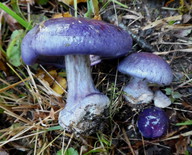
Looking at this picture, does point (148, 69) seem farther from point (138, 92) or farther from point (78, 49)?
point (78, 49)

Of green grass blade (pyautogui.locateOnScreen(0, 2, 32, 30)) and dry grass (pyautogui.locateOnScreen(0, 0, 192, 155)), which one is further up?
green grass blade (pyautogui.locateOnScreen(0, 2, 32, 30))

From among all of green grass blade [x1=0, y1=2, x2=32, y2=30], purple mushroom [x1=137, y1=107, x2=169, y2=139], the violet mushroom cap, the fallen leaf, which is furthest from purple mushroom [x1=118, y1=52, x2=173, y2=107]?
green grass blade [x1=0, y1=2, x2=32, y2=30]

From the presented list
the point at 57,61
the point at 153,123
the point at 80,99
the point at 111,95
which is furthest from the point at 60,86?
the point at 153,123

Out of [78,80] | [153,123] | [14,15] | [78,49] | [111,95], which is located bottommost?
[153,123]

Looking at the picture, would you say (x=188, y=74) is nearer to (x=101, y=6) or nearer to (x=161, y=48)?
(x=161, y=48)

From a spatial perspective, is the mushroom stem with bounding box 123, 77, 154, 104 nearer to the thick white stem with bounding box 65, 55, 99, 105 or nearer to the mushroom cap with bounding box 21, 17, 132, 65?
the thick white stem with bounding box 65, 55, 99, 105

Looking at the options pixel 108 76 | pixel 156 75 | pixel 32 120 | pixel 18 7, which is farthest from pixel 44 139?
pixel 18 7
